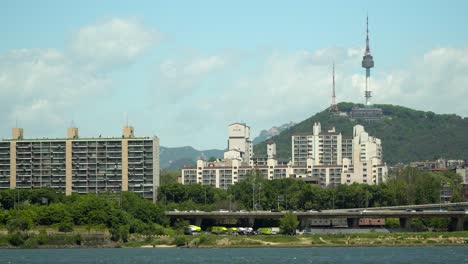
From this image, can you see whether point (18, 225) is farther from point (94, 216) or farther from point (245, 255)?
point (245, 255)

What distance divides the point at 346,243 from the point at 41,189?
6107 centimetres

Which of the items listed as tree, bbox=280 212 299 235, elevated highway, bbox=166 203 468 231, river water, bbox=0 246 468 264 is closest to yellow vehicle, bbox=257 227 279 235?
elevated highway, bbox=166 203 468 231

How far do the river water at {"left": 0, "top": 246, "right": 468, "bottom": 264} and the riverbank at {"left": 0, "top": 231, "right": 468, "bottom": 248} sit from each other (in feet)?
11.1

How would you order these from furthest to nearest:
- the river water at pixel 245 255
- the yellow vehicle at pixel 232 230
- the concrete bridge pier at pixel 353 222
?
the concrete bridge pier at pixel 353 222, the yellow vehicle at pixel 232 230, the river water at pixel 245 255

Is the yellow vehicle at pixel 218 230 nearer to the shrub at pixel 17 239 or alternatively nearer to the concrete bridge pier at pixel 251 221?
the concrete bridge pier at pixel 251 221

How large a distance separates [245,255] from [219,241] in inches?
871

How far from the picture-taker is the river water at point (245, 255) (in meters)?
120

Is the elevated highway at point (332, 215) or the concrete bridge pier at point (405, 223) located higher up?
the elevated highway at point (332, 215)

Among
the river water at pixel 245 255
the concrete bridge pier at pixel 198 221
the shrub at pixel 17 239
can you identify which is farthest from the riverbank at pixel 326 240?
the concrete bridge pier at pixel 198 221

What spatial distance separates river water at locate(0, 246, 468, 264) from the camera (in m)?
120

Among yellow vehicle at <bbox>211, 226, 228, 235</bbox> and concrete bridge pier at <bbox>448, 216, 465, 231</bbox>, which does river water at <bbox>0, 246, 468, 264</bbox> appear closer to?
yellow vehicle at <bbox>211, 226, 228, 235</bbox>

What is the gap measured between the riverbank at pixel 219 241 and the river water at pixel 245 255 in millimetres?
3394

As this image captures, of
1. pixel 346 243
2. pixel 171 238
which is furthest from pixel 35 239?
pixel 346 243

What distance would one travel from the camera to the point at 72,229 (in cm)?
15462
